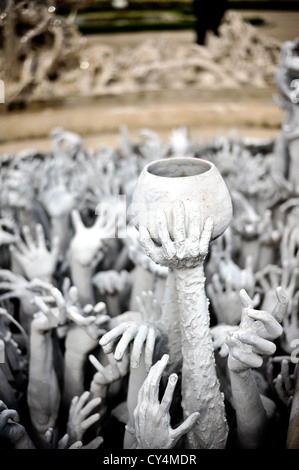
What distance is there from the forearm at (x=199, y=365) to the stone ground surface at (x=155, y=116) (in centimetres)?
253

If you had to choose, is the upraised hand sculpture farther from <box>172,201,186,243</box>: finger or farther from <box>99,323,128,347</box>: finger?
<box>99,323,128,347</box>: finger

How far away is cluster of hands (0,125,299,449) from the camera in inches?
43.1

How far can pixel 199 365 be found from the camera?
118 centimetres

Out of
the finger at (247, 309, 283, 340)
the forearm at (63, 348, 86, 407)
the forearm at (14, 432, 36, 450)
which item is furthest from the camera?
the forearm at (63, 348, 86, 407)

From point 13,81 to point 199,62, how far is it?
1.48 m

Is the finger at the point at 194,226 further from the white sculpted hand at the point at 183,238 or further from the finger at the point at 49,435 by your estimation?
the finger at the point at 49,435

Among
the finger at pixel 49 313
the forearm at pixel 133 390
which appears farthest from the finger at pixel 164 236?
the finger at pixel 49 313

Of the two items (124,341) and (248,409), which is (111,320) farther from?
(248,409)

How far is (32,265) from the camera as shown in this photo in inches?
70.1

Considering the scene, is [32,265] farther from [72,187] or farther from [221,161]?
[221,161]

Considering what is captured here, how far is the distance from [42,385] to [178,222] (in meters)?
0.68

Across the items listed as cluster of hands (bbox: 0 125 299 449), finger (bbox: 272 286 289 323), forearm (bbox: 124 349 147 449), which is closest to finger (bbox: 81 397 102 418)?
cluster of hands (bbox: 0 125 299 449)

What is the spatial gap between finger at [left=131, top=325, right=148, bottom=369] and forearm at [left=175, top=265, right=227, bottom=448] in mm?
97

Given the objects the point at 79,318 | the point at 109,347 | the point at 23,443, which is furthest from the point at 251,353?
the point at 23,443
